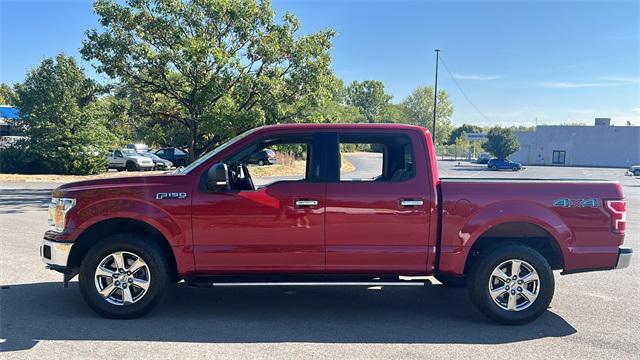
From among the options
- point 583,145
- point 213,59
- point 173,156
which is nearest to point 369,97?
point 583,145

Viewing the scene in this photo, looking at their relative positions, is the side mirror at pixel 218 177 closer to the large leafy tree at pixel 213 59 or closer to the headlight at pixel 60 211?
the headlight at pixel 60 211

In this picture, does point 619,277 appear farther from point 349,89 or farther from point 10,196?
point 349,89

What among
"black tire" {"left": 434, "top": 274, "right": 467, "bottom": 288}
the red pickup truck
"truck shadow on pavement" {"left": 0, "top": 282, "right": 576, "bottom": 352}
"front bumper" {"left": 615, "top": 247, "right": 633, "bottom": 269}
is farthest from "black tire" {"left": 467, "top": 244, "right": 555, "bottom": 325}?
"black tire" {"left": 434, "top": 274, "right": 467, "bottom": 288}

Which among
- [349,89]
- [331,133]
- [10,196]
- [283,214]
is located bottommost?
[10,196]

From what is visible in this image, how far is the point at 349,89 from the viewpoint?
366 feet

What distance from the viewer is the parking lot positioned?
4188mm

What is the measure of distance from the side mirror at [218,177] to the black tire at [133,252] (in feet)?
2.81

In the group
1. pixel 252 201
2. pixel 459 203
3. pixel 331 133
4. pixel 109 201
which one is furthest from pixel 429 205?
pixel 109 201

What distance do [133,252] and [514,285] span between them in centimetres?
375

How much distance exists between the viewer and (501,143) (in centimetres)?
6250

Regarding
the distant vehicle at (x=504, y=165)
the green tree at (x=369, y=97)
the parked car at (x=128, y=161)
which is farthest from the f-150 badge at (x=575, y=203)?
the green tree at (x=369, y=97)

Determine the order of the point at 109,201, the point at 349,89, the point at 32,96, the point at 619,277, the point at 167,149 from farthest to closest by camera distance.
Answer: the point at 349,89, the point at 167,149, the point at 32,96, the point at 619,277, the point at 109,201

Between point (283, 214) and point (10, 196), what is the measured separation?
52.7 feet

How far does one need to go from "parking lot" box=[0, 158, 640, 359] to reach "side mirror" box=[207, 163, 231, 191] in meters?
1.32
